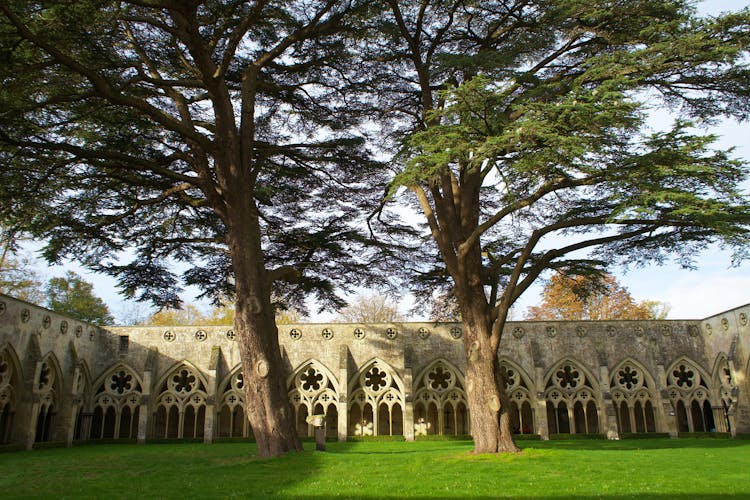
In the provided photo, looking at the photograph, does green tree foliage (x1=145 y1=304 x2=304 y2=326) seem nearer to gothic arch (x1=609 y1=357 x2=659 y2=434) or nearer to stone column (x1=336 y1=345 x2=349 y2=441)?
stone column (x1=336 y1=345 x2=349 y2=441)

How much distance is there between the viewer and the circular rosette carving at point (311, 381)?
19.4 metres

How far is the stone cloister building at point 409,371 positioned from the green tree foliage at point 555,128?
283 inches

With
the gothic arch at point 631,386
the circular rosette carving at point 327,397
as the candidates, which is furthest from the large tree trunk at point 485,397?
the gothic arch at point 631,386

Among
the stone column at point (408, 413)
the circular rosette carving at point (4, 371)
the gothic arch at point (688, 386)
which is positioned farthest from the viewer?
the gothic arch at point (688, 386)

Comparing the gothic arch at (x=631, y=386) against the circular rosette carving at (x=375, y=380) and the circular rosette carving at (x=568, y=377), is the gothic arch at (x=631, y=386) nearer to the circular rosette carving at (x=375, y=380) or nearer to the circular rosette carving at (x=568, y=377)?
the circular rosette carving at (x=568, y=377)

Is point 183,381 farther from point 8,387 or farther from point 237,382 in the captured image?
point 8,387

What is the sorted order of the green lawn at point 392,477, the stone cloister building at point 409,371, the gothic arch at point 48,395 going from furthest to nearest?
the stone cloister building at point 409,371 → the gothic arch at point 48,395 → the green lawn at point 392,477

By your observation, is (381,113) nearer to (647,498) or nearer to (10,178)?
(10,178)

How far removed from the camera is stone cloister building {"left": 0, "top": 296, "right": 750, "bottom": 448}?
1869 cm

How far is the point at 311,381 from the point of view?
65.0ft

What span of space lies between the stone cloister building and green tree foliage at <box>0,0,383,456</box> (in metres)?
5.46

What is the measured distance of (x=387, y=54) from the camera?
12.5m

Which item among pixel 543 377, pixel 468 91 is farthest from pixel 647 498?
pixel 543 377

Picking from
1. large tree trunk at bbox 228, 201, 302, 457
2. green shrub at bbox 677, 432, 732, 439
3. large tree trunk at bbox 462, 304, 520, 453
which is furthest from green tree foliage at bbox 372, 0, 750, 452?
green shrub at bbox 677, 432, 732, 439
